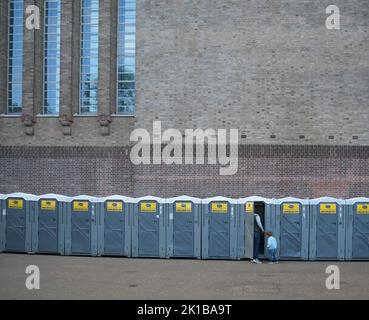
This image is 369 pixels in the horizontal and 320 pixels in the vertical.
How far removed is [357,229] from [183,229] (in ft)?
17.3

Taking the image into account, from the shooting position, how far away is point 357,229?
18.0 meters

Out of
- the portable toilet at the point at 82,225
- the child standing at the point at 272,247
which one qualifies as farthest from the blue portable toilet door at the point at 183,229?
the portable toilet at the point at 82,225

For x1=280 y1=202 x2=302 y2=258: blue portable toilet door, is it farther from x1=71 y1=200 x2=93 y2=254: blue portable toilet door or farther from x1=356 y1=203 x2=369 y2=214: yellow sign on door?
x1=71 y1=200 x2=93 y2=254: blue portable toilet door

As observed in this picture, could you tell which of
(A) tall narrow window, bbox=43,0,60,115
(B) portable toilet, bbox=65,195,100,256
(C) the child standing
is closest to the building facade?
(A) tall narrow window, bbox=43,0,60,115

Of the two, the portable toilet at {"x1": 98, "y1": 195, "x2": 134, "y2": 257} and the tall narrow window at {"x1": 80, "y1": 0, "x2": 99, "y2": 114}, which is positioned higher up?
the tall narrow window at {"x1": 80, "y1": 0, "x2": 99, "y2": 114}

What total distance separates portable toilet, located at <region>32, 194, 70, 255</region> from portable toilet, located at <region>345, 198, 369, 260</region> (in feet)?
28.7

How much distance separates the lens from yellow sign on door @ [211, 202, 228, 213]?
18172 millimetres

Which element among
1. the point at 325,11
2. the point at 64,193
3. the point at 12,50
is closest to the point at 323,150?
the point at 325,11

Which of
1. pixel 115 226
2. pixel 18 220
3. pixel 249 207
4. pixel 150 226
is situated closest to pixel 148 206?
pixel 150 226

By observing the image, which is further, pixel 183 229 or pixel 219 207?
pixel 183 229

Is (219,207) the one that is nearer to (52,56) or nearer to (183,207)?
(183,207)

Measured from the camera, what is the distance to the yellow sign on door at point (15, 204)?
19078mm

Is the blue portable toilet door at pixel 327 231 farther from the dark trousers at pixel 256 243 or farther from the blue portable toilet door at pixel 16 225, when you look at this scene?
the blue portable toilet door at pixel 16 225

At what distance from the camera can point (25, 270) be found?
50.1 ft
